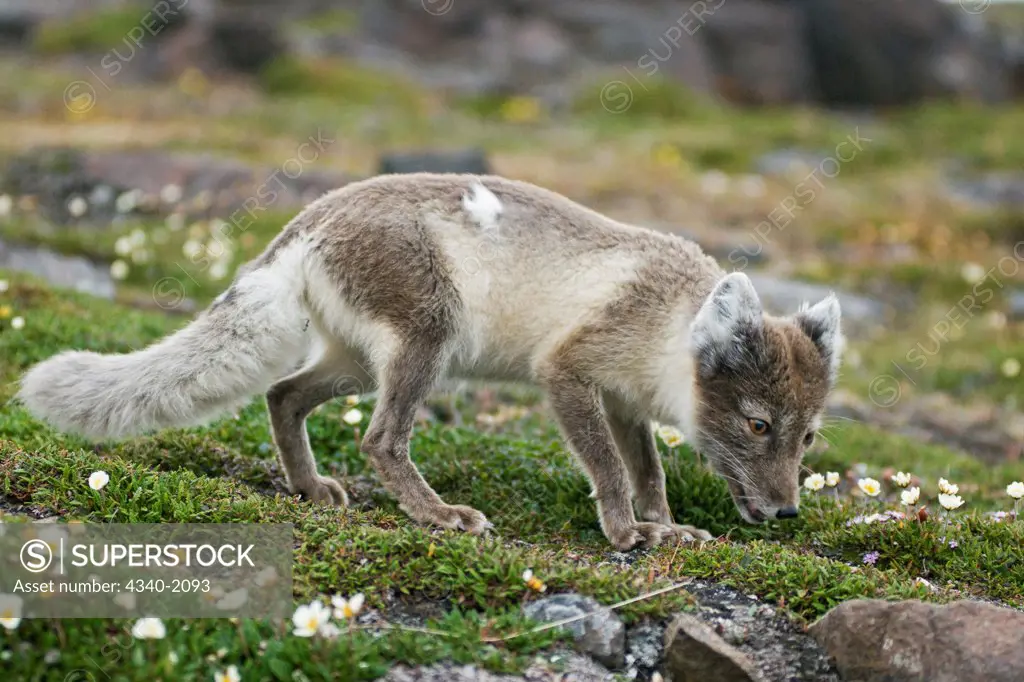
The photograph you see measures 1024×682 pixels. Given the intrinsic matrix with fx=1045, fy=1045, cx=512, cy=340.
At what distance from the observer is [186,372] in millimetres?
5074

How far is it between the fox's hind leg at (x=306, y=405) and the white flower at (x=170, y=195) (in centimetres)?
735

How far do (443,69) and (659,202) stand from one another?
1611cm

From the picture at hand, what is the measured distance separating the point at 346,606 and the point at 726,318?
2360 millimetres

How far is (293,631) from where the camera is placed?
3764mm

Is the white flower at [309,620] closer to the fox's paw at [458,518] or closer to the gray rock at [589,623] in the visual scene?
the gray rock at [589,623]

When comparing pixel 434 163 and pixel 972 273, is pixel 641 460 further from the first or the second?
pixel 972 273

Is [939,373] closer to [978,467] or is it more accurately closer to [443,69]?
[978,467]

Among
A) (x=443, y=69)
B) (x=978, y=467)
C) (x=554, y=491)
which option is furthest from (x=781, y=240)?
(x=443, y=69)

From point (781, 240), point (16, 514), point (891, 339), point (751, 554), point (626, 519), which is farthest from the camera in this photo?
point (781, 240)

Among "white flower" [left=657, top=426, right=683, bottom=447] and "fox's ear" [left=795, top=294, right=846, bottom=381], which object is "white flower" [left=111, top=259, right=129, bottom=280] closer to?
"white flower" [left=657, top=426, right=683, bottom=447]

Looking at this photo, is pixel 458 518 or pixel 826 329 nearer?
pixel 458 518

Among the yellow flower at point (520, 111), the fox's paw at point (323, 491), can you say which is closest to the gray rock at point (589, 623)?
the fox's paw at point (323, 491)

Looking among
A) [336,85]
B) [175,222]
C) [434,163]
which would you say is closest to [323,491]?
[175,222]

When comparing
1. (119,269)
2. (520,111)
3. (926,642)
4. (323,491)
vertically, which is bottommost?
(520,111)
